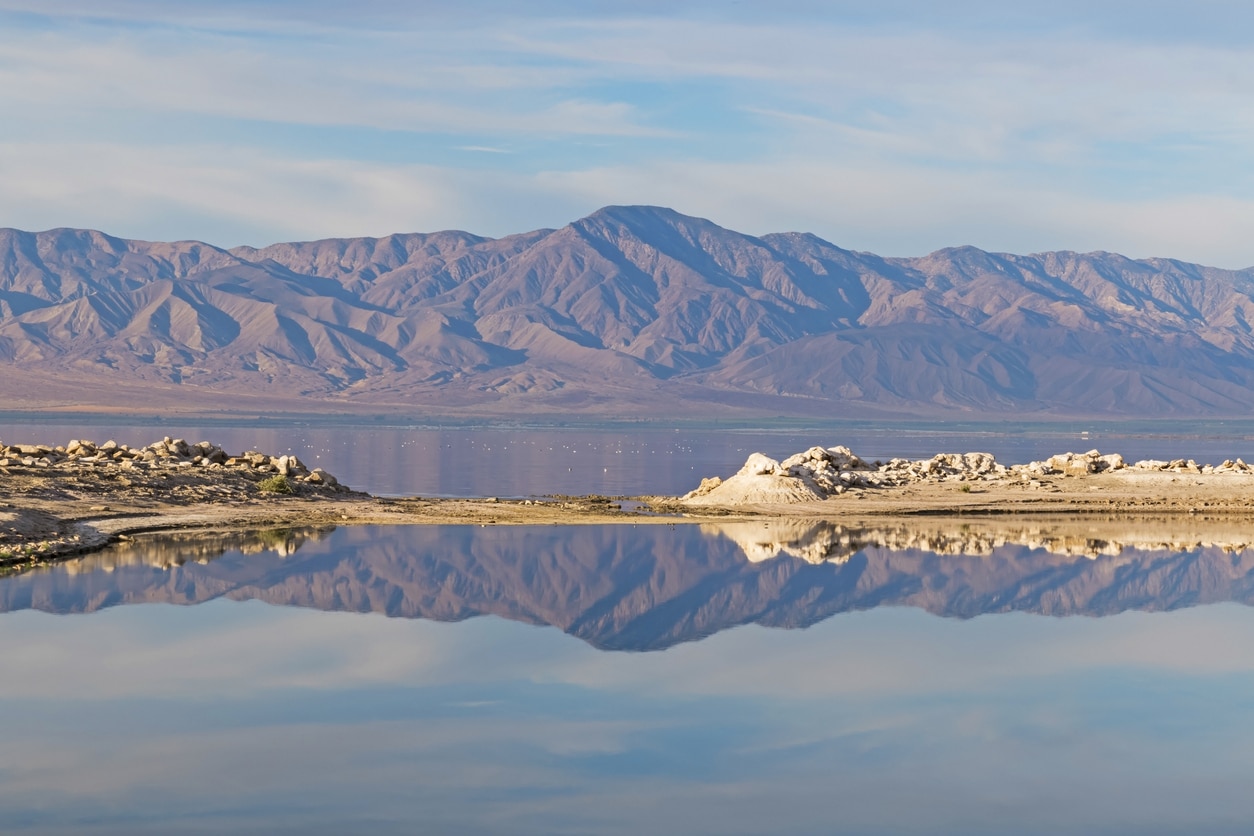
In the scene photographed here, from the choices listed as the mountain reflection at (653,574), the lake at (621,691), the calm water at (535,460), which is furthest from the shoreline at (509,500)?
the calm water at (535,460)

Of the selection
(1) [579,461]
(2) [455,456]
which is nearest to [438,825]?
(1) [579,461]

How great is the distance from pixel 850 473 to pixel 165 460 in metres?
19.1

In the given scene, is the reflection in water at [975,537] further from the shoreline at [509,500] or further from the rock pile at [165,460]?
the rock pile at [165,460]

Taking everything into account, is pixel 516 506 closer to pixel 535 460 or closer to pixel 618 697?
pixel 618 697

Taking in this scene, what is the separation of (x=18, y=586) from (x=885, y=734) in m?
13.9

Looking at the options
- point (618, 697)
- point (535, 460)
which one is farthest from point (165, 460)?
point (535, 460)

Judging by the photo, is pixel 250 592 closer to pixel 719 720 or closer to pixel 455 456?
pixel 719 720

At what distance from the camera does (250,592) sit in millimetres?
22719

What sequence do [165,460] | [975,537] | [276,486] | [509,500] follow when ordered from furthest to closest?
[509,500], [165,460], [276,486], [975,537]

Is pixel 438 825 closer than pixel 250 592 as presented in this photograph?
Yes

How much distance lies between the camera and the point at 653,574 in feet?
84.5

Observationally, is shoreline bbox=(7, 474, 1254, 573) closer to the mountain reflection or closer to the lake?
the mountain reflection

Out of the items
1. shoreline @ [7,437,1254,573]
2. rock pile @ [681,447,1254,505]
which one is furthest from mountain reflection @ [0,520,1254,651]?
rock pile @ [681,447,1254,505]

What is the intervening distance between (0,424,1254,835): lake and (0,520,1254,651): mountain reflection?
0.13 m
